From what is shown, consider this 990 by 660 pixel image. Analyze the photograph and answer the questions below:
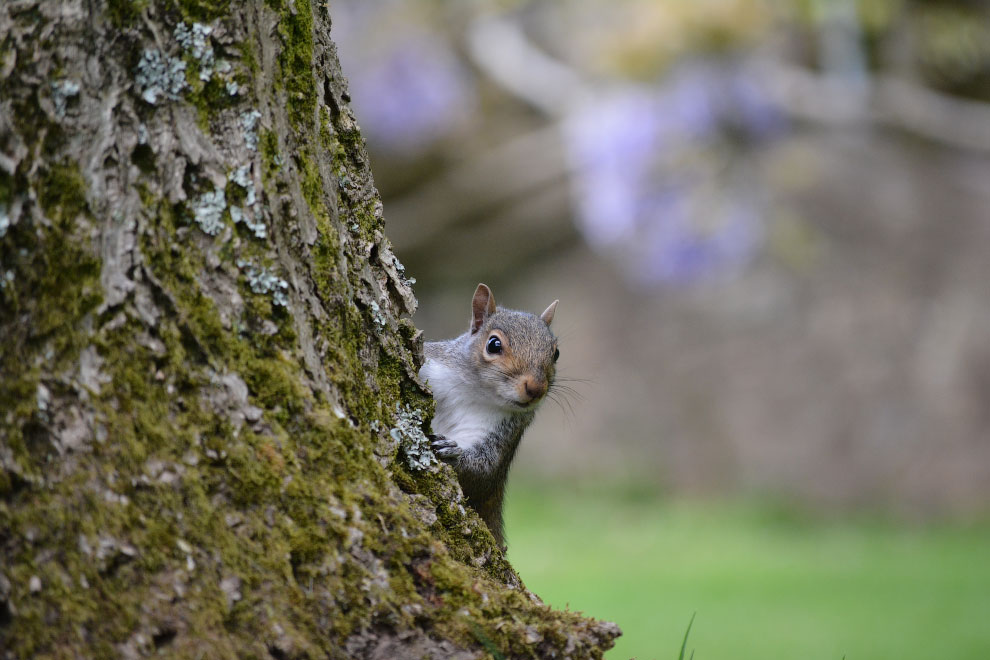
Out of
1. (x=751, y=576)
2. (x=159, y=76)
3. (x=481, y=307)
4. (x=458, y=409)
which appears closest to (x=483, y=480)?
(x=458, y=409)

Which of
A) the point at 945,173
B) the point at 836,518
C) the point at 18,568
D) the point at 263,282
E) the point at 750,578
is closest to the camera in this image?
the point at 18,568

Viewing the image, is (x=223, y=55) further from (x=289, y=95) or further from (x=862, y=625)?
(x=862, y=625)

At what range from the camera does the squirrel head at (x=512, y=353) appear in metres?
2.95

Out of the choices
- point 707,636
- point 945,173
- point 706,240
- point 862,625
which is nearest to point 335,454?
point 707,636

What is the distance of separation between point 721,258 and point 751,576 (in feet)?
6.80

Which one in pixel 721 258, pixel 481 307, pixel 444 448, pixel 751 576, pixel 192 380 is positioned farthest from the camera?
pixel 721 258

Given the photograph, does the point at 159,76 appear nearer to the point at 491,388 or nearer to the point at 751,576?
the point at 491,388

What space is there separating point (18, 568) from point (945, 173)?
7.68 metres

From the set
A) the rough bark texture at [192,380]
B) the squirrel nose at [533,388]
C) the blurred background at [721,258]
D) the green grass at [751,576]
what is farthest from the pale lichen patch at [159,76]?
the blurred background at [721,258]

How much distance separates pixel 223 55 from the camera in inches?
67.2

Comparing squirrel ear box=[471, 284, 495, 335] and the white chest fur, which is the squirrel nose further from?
squirrel ear box=[471, 284, 495, 335]

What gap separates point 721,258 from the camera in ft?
23.5

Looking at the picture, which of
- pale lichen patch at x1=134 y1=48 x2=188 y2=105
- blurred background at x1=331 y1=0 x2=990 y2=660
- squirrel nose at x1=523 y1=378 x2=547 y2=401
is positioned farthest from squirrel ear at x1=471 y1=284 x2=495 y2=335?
blurred background at x1=331 y1=0 x2=990 y2=660

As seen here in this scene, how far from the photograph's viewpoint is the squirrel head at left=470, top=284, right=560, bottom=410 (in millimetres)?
2953
